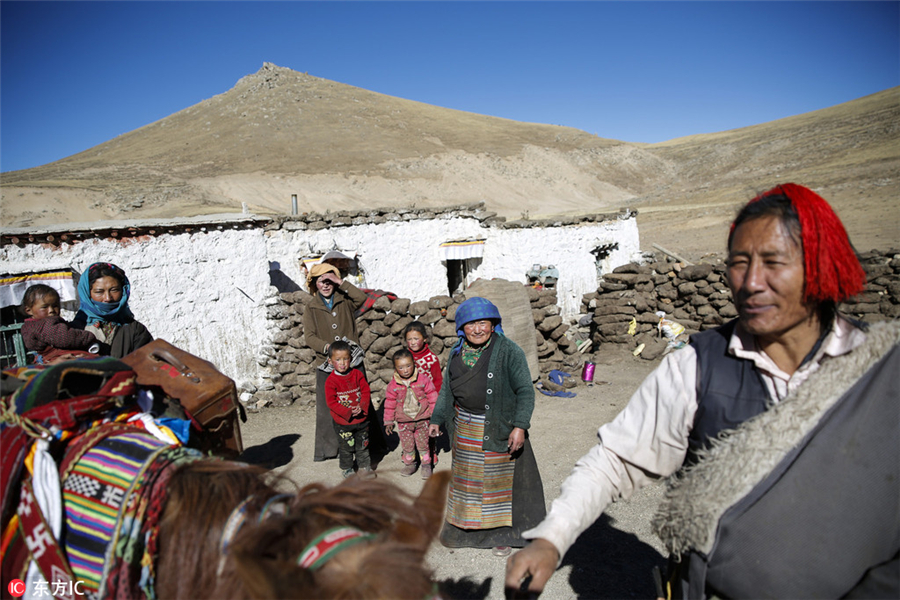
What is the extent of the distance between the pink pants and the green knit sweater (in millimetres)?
1635

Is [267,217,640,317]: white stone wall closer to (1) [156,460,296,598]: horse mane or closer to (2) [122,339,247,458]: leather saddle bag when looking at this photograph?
(2) [122,339,247,458]: leather saddle bag

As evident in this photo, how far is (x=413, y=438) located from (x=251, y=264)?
4.34m

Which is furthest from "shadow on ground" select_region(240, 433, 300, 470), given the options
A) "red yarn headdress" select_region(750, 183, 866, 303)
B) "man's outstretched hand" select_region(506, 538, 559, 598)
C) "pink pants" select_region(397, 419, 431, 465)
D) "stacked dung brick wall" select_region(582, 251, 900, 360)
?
"stacked dung brick wall" select_region(582, 251, 900, 360)

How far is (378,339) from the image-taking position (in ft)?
23.3

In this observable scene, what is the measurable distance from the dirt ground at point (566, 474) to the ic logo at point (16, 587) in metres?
0.59

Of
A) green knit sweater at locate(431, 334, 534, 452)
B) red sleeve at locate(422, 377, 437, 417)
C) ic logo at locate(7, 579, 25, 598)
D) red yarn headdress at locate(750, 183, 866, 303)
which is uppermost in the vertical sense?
red yarn headdress at locate(750, 183, 866, 303)

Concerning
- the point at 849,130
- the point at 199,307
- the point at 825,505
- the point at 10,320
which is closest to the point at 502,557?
the point at 825,505

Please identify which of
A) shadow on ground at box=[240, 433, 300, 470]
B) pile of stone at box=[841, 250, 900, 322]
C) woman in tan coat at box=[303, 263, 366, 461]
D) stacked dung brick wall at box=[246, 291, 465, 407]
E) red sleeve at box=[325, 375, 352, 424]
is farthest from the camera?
pile of stone at box=[841, 250, 900, 322]

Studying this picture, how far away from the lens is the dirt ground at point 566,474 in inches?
123

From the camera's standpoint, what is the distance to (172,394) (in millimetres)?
1807

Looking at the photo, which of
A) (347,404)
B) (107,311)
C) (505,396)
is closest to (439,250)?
(347,404)

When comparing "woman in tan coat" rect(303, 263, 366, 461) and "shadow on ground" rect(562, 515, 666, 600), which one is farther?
"woman in tan coat" rect(303, 263, 366, 461)

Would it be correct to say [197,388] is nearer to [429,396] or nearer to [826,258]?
[826,258]

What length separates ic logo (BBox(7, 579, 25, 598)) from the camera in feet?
3.85
